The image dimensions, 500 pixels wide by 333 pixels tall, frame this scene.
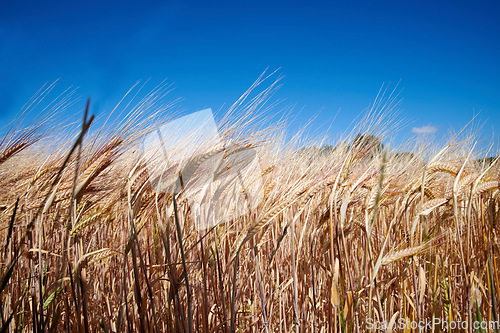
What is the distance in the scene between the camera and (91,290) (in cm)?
148

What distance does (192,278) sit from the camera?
1.30 meters

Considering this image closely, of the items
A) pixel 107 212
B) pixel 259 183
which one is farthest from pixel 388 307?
pixel 107 212

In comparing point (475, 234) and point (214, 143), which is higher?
point (214, 143)

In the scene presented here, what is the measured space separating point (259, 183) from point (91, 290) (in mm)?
936

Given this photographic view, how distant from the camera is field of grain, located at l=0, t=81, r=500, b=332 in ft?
2.76

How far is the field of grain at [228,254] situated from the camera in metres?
0.84

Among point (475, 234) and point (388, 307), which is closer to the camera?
point (388, 307)

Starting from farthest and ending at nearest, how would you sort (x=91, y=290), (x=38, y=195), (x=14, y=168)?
1. (x=14, y=168)
2. (x=91, y=290)
3. (x=38, y=195)

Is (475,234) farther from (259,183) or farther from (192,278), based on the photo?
(192,278)

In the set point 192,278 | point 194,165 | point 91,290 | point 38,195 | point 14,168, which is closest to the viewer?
point 194,165

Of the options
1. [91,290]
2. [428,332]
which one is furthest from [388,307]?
[91,290]

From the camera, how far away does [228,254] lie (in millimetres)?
1185

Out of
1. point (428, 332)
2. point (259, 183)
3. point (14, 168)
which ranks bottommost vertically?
point (428, 332)

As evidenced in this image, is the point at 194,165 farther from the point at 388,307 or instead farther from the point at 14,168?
the point at 14,168
